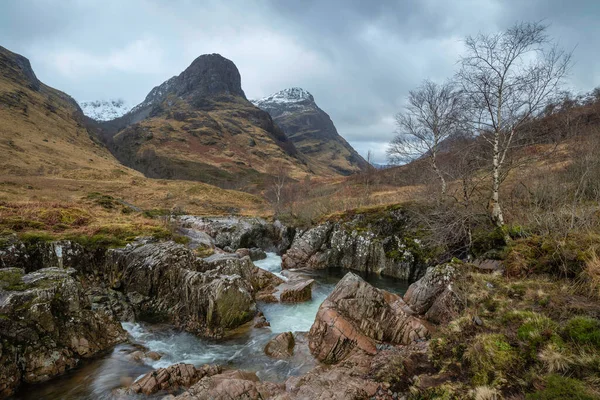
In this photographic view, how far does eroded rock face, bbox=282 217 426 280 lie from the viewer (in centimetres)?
2078

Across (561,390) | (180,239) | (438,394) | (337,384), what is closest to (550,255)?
(561,390)

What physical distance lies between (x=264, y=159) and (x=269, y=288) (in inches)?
5749

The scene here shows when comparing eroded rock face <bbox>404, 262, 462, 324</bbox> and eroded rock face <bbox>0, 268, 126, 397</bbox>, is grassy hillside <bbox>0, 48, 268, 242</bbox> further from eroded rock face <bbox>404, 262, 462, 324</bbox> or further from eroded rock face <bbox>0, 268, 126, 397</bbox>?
eroded rock face <bbox>404, 262, 462, 324</bbox>

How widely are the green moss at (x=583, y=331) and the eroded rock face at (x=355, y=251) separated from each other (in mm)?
14393

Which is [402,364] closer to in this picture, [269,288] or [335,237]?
[269,288]

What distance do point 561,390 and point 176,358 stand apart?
1053 centimetres

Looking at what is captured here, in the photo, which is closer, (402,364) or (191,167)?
(402,364)

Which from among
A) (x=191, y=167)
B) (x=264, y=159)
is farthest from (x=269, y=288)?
(x=264, y=159)

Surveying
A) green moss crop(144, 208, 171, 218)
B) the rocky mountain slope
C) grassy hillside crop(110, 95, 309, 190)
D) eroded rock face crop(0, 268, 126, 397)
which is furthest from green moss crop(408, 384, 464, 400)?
grassy hillside crop(110, 95, 309, 190)

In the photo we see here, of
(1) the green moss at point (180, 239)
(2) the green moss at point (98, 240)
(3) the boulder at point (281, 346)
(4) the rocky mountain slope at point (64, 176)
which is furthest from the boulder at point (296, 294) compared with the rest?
(4) the rocky mountain slope at point (64, 176)

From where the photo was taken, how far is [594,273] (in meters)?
7.16

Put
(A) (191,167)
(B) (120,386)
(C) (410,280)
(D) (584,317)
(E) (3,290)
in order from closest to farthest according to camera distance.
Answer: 1. (D) (584,317)
2. (B) (120,386)
3. (E) (3,290)
4. (C) (410,280)
5. (A) (191,167)

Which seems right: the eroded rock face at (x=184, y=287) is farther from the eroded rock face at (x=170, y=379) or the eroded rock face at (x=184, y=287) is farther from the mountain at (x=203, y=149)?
the mountain at (x=203, y=149)

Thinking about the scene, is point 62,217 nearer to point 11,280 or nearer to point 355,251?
point 11,280
